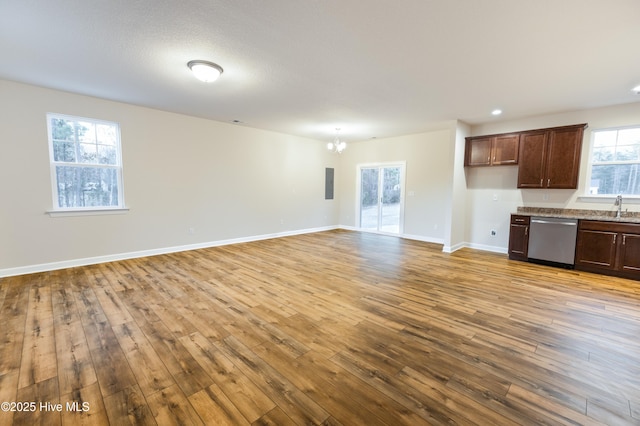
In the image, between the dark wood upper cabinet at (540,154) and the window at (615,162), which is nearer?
the window at (615,162)

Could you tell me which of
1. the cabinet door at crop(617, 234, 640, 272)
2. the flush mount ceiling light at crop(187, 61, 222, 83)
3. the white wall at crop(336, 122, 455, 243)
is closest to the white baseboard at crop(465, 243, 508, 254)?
the white wall at crop(336, 122, 455, 243)

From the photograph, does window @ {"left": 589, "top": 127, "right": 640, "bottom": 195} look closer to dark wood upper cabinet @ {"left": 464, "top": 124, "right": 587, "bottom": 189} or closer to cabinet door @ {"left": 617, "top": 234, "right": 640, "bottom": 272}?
dark wood upper cabinet @ {"left": 464, "top": 124, "right": 587, "bottom": 189}

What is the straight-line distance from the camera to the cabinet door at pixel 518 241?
506 centimetres

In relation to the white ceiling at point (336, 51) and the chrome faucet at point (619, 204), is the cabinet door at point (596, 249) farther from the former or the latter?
the white ceiling at point (336, 51)

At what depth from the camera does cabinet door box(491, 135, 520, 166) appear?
5375mm

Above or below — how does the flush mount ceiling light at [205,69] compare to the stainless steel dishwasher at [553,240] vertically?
above

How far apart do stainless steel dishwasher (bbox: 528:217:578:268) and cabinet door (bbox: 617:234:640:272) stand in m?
0.54

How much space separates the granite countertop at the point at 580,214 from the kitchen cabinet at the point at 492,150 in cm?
101

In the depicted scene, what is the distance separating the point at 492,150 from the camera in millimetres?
5664

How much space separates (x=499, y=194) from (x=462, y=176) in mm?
836

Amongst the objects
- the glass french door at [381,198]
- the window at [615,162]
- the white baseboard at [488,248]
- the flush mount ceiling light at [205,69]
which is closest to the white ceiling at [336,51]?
the flush mount ceiling light at [205,69]

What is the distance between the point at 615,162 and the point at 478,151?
2.07 metres

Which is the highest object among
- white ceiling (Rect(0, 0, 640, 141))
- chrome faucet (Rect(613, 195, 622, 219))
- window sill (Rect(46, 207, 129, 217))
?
white ceiling (Rect(0, 0, 640, 141))

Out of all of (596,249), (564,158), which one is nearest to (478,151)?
(564,158)
